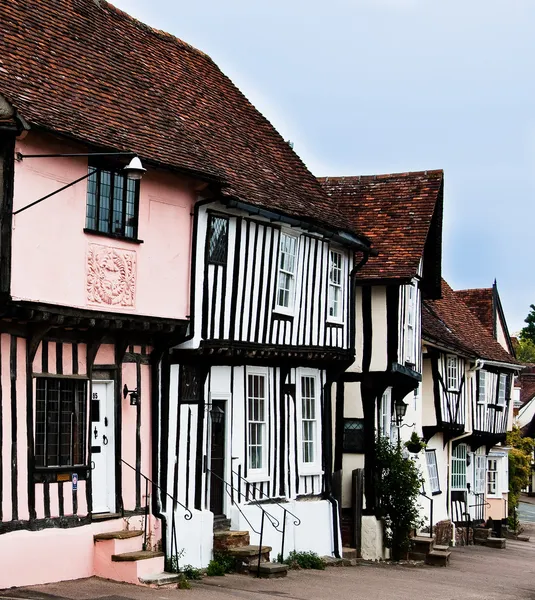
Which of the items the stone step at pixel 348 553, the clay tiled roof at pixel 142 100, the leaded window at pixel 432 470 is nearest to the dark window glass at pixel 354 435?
the stone step at pixel 348 553

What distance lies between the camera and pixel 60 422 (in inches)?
674

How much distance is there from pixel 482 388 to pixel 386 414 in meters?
13.7

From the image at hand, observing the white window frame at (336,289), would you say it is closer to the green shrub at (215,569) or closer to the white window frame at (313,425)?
the white window frame at (313,425)

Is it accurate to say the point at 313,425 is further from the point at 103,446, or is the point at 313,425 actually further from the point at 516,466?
the point at 516,466

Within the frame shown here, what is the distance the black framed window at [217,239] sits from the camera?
19938 millimetres

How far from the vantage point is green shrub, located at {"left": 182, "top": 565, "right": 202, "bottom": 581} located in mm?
18547

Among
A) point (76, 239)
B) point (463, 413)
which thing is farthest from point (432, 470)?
point (76, 239)

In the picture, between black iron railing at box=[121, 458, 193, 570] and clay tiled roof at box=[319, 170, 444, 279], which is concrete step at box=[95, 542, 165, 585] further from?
clay tiled roof at box=[319, 170, 444, 279]

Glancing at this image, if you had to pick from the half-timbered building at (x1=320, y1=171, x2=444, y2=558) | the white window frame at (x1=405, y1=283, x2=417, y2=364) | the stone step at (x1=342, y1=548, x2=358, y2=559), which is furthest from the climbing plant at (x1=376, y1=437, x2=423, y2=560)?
the white window frame at (x1=405, y1=283, x2=417, y2=364)

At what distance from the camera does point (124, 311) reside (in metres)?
17.7

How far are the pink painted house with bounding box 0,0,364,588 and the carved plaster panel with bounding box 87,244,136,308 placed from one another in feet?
0.08

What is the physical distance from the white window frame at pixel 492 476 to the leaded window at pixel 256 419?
2311 centimetres

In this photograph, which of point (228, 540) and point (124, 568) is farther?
point (228, 540)

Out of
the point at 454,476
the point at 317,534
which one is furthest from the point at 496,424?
the point at 317,534
